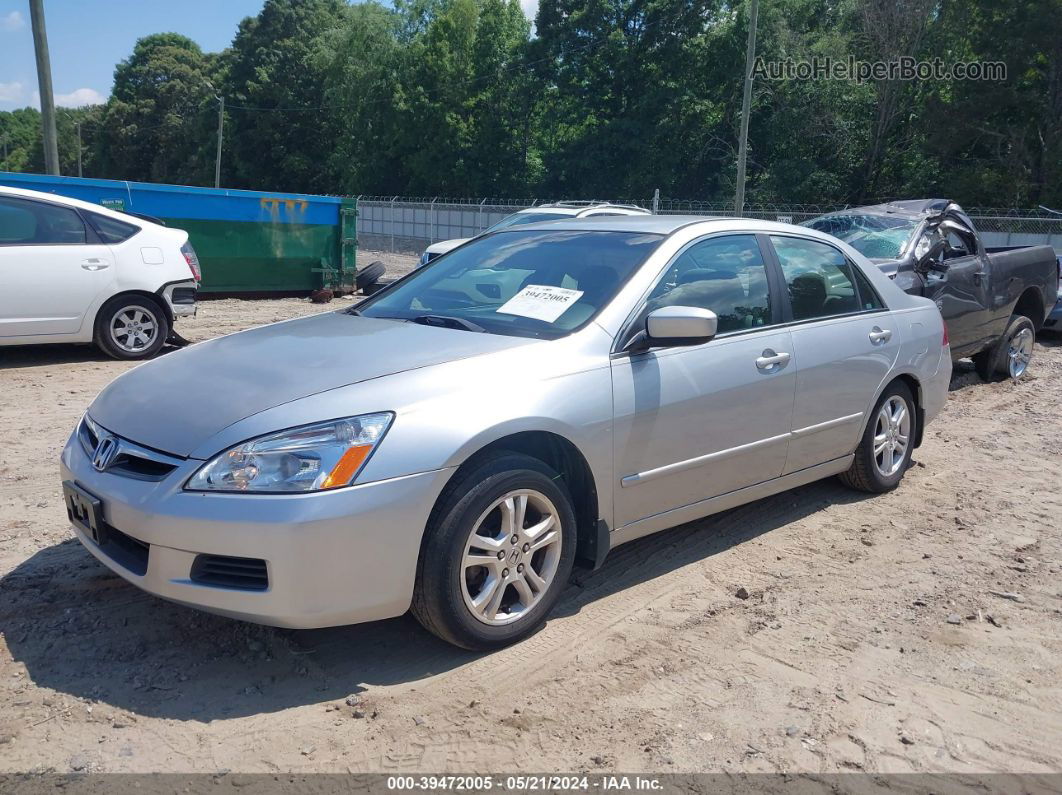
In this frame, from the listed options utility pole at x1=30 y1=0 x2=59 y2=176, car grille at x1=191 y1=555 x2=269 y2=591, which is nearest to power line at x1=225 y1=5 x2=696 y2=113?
utility pole at x1=30 y1=0 x2=59 y2=176

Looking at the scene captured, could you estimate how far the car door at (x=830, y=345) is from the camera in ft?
15.4

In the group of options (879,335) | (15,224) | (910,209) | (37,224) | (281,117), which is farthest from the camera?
(281,117)

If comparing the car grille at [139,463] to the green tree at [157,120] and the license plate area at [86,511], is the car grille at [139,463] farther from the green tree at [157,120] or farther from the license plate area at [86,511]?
the green tree at [157,120]

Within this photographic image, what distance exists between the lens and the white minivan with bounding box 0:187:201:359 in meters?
8.20

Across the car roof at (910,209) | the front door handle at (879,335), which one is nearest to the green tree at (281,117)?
the car roof at (910,209)

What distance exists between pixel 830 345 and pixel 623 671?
230 centimetres

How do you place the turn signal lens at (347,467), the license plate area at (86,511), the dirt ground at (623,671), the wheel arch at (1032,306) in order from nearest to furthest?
1. the dirt ground at (623,671)
2. the turn signal lens at (347,467)
3. the license plate area at (86,511)
4. the wheel arch at (1032,306)

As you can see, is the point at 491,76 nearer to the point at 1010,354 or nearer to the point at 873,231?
the point at 873,231

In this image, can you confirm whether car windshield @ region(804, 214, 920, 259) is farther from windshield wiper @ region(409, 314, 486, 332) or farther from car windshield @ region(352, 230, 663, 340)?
windshield wiper @ region(409, 314, 486, 332)

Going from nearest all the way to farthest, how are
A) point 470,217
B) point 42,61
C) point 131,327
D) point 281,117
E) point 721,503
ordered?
point 721,503 < point 131,327 < point 42,61 < point 470,217 < point 281,117

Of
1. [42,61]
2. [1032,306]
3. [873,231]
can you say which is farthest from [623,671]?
[42,61]

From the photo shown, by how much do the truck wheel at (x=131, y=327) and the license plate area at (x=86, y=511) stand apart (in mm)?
5771

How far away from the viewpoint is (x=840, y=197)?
120 ft

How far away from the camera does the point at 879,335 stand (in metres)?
5.18
